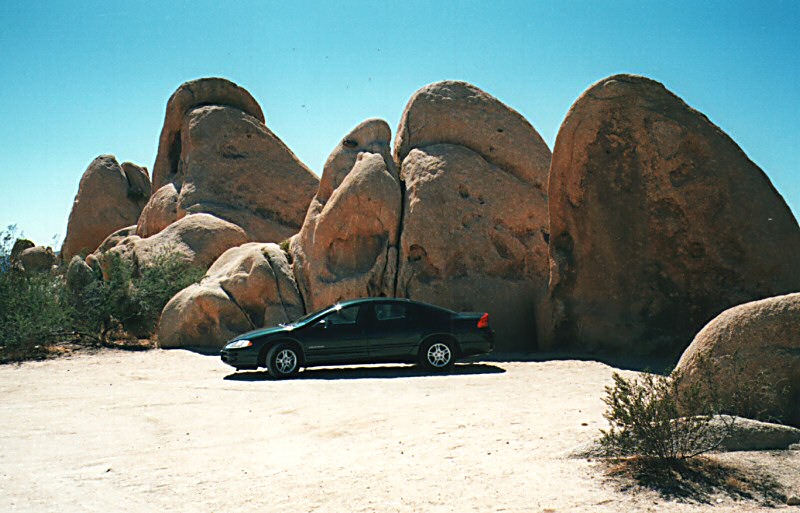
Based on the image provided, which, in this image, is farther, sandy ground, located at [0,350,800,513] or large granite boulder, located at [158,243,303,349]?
large granite boulder, located at [158,243,303,349]

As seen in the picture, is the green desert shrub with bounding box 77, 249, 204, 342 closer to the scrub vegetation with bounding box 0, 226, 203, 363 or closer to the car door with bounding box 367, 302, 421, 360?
the scrub vegetation with bounding box 0, 226, 203, 363

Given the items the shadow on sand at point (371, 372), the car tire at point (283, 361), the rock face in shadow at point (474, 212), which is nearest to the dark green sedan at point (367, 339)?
the car tire at point (283, 361)

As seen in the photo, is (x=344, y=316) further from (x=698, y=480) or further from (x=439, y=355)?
(x=698, y=480)

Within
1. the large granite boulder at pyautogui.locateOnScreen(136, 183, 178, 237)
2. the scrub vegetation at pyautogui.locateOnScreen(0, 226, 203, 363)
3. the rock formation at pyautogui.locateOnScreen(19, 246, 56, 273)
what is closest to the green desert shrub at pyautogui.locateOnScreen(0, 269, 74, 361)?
the scrub vegetation at pyautogui.locateOnScreen(0, 226, 203, 363)

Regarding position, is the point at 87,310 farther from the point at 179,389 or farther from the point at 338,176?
the point at 179,389

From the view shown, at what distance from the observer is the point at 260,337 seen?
12414 mm

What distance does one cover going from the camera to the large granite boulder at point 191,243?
2048 cm

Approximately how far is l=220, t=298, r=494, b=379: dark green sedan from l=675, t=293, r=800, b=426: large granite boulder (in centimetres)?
597

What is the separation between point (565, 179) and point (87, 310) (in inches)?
429

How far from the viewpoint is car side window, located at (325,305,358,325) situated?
12.6 m

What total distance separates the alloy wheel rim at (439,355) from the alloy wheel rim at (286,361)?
2.18 m

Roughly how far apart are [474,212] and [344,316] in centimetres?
451

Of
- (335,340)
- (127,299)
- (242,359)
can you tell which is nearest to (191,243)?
(127,299)

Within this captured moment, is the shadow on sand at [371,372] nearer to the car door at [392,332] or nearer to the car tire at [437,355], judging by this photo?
the car tire at [437,355]
